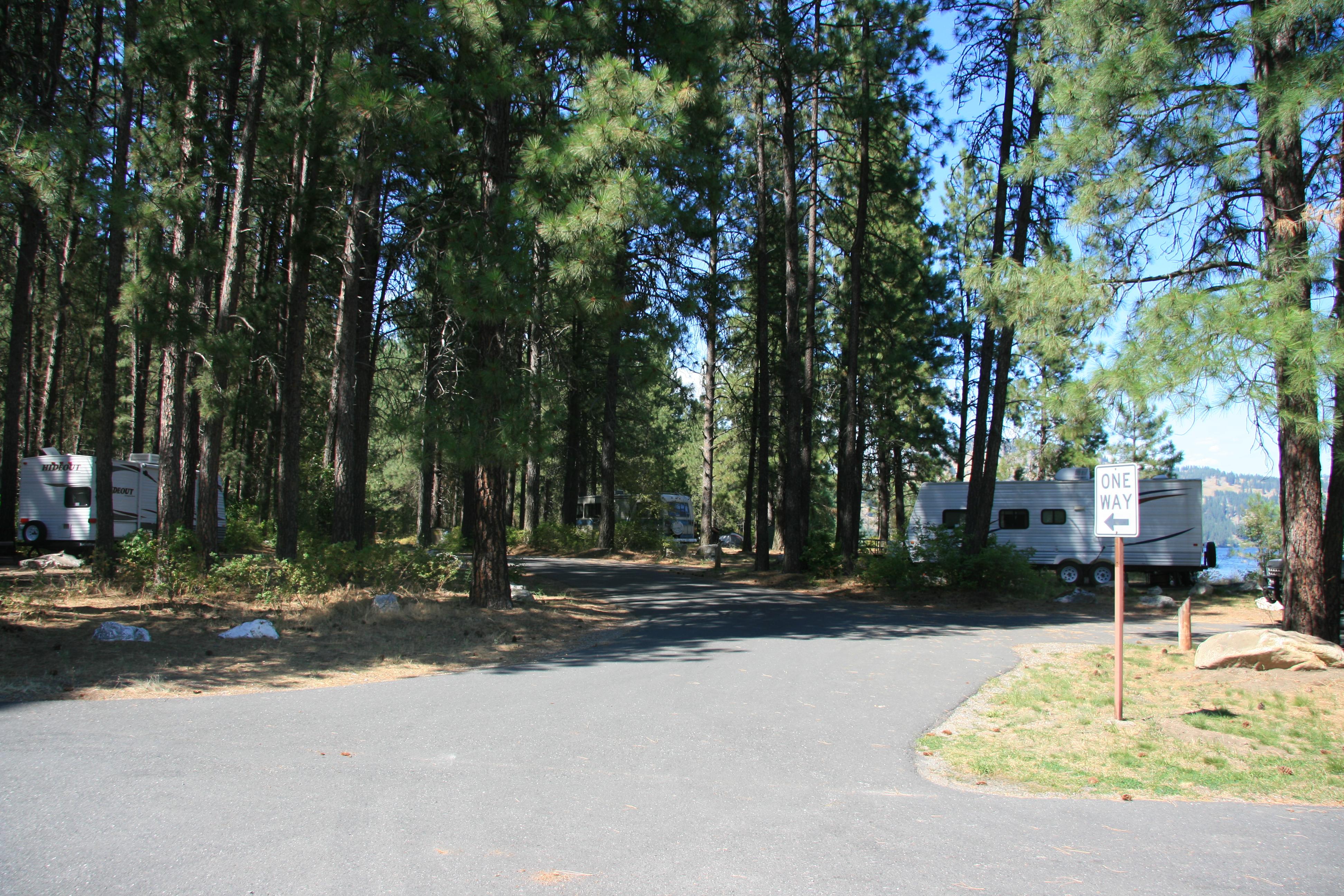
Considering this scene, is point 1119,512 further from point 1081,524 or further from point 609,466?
point 609,466

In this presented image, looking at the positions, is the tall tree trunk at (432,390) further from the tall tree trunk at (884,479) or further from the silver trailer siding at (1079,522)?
the tall tree trunk at (884,479)

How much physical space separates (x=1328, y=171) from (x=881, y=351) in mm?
19518

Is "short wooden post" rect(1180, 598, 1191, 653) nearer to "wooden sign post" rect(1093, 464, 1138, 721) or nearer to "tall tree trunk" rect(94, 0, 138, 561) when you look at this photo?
"wooden sign post" rect(1093, 464, 1138, 721)

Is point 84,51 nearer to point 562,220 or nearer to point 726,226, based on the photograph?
point 562,220

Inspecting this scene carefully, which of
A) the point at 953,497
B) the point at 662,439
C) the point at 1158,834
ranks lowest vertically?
the point at 1158,834

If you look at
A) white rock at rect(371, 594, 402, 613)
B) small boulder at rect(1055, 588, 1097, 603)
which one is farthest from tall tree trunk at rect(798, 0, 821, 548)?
white rock at rect(371, 594, 402, 613)

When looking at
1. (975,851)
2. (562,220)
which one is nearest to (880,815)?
(975,851)

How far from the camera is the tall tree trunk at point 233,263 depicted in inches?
508

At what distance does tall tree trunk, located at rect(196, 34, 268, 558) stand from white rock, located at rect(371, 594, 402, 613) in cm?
313

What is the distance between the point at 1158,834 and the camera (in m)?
4.53

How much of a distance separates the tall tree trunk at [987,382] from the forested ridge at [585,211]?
0.28ft

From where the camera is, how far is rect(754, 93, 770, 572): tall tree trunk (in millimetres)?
20969

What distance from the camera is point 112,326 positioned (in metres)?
12.4

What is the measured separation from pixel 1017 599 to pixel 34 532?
24059 millimetres
